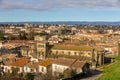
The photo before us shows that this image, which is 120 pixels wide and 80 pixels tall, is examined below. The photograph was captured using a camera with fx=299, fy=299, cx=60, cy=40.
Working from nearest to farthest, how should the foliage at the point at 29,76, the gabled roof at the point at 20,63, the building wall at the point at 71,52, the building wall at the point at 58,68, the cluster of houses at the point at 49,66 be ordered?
the foliage at the point at 29,76, the cluster of houses at the point at 49,66, the building wall at the point at 58,68, the gabled roof at the point at 20,63, the building wall at the point at 71,52

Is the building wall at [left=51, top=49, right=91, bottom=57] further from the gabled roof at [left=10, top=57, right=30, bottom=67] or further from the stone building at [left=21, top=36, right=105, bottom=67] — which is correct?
the gabled roof at [left=10, top=57, right=30, bottom=67]

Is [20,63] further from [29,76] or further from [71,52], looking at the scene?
[71,52]

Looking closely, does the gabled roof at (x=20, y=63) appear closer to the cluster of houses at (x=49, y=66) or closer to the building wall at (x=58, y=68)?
the cluster of houses at (x=49, y=66)

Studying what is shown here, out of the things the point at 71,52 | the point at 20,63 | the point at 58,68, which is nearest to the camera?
the point at 58,68

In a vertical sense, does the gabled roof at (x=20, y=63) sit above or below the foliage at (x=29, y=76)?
above

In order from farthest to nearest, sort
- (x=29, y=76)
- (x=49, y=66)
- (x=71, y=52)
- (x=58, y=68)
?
1. (x=71, y=52)
2. (x=49, y=66)
3. (x=58, y=68)
4. (x=29, y=76)

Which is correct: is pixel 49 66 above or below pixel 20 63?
below

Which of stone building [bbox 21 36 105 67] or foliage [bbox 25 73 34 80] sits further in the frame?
stone building [bbox 21 36 105 67]

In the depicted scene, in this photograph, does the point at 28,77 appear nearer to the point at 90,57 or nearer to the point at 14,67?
the point at 14,67

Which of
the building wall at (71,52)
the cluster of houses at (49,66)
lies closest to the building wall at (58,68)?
the cluster of houses at (49,66)

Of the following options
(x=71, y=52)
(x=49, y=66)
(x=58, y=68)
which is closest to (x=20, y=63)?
(x=49, y=66)

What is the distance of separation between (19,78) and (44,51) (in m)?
18.6

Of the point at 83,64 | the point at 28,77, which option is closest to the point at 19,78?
the point at 28,77

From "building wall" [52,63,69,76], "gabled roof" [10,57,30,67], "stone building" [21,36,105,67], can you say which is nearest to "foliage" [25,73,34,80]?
"building wall" [52,63,69,76]
